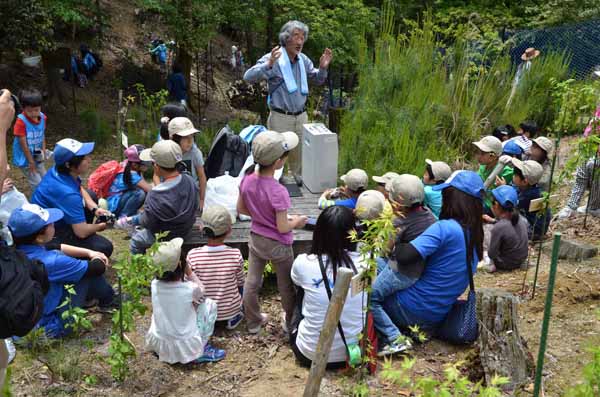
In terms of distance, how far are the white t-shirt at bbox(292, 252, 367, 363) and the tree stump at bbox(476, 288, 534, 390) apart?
68cm

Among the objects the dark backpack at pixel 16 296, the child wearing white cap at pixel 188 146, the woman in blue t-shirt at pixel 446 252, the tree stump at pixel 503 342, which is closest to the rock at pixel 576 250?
the woman in blue t-shirt at pixel 446 252

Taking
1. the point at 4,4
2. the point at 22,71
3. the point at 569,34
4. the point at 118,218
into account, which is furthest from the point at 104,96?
the point at 569,34

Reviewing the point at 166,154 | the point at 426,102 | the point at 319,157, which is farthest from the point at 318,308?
the point at 426,102

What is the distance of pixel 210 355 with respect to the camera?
3.69m

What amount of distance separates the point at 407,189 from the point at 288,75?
2465 millimetres

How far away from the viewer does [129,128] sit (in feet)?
27.6

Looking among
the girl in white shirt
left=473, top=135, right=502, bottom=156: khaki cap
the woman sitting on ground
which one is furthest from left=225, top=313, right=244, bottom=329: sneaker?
left=473, top=135, right=502, bottom=156: khaki cap

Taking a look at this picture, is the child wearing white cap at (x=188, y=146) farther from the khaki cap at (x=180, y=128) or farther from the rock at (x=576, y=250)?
the rock at (x=576, y=250)

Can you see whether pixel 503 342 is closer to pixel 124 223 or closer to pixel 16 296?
pixel 16 296

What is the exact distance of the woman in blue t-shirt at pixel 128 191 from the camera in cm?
526

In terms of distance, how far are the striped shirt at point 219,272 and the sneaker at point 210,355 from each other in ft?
0.95

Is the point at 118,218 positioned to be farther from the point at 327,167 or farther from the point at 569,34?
the point at 569,34

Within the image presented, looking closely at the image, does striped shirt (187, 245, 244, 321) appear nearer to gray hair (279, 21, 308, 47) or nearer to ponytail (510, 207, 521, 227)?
ponytail (510, 207, 521, 227)

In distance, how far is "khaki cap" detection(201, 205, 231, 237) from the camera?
3.82 m
